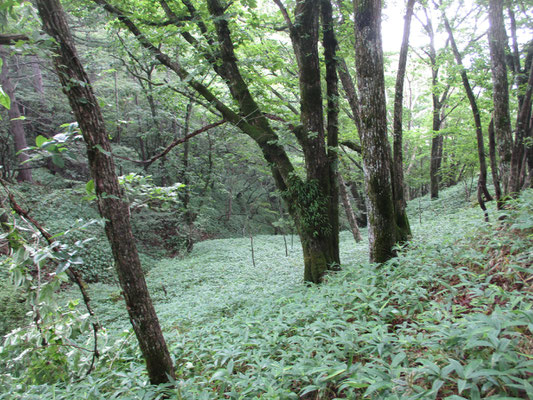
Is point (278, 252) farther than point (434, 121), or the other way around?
point (434, 121)

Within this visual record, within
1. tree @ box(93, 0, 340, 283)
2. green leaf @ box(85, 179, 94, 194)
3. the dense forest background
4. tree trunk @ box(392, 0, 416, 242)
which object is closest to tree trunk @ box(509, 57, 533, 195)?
the dense forest background

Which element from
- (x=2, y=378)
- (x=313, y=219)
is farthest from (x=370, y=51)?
(x=2, y=378)

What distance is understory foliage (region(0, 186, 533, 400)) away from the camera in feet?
5.73

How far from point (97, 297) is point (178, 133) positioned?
11.0m

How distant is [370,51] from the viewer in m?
4.48

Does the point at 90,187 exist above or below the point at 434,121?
below

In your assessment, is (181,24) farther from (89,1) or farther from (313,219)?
(313,219)

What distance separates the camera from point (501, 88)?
5.10 m

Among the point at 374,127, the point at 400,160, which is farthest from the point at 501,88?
the point at 374,127

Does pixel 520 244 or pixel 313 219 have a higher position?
pixel 313 219

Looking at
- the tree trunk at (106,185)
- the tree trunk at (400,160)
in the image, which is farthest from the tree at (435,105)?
the tree trunk at (106,185)

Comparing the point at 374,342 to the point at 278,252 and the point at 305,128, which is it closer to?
the point at 305,128

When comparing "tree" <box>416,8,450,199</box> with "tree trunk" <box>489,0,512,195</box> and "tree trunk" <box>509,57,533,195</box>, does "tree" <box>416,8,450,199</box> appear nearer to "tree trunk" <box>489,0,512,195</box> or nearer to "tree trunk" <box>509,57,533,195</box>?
"tree trunk" <box>489,0,512,195</box>

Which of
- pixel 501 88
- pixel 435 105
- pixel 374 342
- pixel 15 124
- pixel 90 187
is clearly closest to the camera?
pixel 90 187
